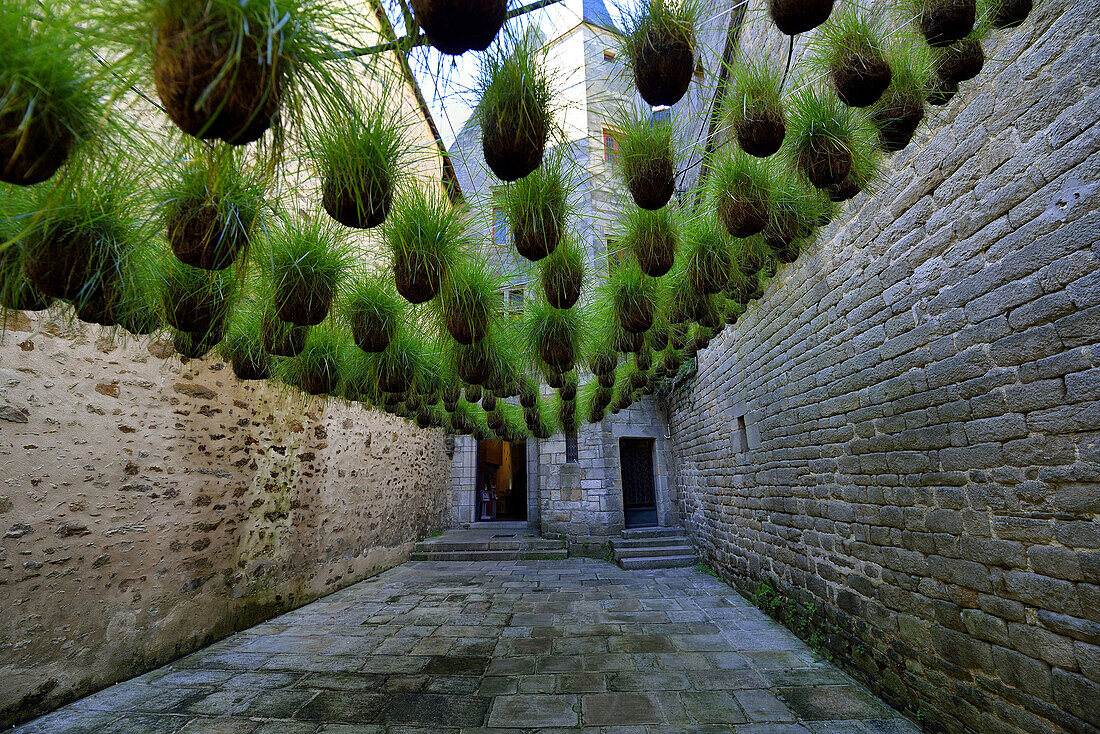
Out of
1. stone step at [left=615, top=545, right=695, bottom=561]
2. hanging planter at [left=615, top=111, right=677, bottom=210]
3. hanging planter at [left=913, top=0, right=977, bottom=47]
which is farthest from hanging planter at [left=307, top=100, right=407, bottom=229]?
stone step at [left=615, top=545, right=695, bottom=561]

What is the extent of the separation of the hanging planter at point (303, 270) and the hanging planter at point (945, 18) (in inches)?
97.8

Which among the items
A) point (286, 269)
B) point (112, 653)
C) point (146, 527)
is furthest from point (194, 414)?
point (286, 269)

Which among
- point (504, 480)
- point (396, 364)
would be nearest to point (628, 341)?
point (396, 364)

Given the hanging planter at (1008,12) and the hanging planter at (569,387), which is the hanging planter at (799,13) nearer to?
the hanging planter at (1008,12)

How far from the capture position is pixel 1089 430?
1.63 meters

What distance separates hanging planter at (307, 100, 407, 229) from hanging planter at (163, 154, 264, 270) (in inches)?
8.8

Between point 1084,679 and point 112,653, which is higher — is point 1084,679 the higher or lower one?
the higher one

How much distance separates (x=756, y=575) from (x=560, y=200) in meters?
4.35

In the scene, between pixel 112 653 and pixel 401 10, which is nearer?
pixel 401 10

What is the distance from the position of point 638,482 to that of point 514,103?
8.76 meters

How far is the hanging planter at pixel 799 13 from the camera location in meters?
1.28

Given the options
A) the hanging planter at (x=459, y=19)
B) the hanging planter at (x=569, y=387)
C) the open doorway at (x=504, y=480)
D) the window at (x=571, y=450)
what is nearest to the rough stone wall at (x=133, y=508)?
the hanging planter at (x=569, y=387)

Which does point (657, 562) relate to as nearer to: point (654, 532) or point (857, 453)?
point (654, 532)

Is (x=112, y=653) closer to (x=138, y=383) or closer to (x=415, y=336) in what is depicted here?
(x=138, y=383)
